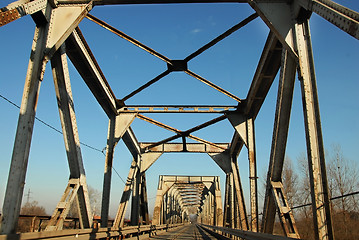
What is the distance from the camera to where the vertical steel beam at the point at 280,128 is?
7512mm

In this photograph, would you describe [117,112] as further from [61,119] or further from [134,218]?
[134,218]

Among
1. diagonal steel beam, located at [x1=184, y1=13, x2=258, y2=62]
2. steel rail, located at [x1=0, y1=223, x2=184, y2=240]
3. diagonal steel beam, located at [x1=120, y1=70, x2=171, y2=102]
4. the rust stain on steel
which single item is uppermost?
diagonal steel beam, located at [x1=184, y1=13, x2=258, y2=62]

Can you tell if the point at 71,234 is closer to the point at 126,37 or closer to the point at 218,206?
the point at 126,37

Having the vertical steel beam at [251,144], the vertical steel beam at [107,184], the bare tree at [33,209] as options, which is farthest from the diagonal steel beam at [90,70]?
the bare tree at [33,209]

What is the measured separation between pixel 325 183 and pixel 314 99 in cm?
176

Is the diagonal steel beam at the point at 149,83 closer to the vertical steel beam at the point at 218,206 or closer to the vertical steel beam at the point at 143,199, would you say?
the vertical steel beam at the point at 143,199

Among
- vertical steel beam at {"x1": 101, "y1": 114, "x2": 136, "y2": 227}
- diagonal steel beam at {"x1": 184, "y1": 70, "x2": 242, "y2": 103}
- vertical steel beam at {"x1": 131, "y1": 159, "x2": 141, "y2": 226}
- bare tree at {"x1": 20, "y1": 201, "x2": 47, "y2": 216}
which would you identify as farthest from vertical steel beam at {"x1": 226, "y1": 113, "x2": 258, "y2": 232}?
bare tree at {"x1": 20, "y1": 201, "x2": 47, "y2": 216}

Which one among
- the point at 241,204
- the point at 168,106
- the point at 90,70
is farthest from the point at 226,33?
the point at 241,204

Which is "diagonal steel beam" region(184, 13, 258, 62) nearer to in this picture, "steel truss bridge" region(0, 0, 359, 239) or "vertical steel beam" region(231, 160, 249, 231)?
"steel truss bridge" region(0, 0, 359, 239)

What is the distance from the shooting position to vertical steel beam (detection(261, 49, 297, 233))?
751cm

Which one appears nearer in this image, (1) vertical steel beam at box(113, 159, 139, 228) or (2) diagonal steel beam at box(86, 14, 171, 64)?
(2) diagonal steel beam at box(86, 14, 171, 64)

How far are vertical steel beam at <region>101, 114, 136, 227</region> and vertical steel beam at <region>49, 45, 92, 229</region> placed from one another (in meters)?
3.10

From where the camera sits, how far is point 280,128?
26.3 ft

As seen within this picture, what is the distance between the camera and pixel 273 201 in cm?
873
